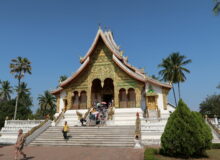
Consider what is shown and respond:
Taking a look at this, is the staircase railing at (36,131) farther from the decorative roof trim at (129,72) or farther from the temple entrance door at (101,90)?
the decorative roof trim at (129,72)

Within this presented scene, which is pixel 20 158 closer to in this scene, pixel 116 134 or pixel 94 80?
pixel 116 134

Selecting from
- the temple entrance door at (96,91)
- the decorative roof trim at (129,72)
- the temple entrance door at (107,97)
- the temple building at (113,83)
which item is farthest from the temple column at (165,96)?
the temple entrance door at (96,91)

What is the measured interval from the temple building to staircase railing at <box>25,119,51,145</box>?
188 inches

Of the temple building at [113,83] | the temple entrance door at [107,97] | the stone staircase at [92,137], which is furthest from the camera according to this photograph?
the temple entrance door at [107,97]

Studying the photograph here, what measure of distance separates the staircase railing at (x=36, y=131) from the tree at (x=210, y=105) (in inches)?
1236

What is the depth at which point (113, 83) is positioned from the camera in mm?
19188

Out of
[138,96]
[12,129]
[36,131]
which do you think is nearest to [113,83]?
[138,96]

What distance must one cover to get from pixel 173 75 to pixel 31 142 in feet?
94.3

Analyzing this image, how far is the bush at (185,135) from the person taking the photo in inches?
264

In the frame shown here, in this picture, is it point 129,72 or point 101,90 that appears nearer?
point 129,72

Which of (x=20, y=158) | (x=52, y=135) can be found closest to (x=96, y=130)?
(x=52, y=135)

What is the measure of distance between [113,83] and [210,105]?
27.3 metres

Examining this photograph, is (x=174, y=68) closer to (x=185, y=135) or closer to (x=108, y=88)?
(x=108, y=88)

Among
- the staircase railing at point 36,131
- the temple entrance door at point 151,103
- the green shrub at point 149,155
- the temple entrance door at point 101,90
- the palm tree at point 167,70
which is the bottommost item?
the green shrub at point 149,155
